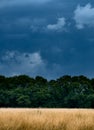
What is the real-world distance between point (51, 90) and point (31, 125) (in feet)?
230

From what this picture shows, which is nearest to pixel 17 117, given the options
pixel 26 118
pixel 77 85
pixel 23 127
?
pixel 26 118

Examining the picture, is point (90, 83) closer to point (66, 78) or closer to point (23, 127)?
point (66, 78)

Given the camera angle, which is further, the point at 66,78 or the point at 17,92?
the point at 66,78

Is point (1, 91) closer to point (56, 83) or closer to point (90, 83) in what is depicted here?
point (56, 83)

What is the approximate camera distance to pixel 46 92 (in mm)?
81688

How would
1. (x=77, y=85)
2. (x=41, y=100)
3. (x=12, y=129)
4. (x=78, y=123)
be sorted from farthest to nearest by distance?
(x=77, y=85) → (x=41, y=100) → (x=78, y=123) → (x=12, y=129)

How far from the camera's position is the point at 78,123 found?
14266 mm

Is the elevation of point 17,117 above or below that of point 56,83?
below

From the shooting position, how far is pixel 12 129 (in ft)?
43.0

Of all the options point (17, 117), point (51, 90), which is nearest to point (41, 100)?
point (51, 90)

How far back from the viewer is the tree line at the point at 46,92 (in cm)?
7944

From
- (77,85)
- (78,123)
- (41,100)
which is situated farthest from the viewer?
(77,85)

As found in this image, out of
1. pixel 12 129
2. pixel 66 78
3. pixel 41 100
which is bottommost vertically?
pixel 12 129

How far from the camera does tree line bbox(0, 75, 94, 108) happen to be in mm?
79438
